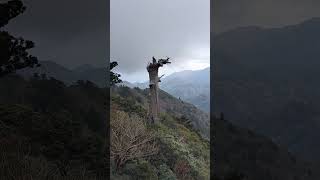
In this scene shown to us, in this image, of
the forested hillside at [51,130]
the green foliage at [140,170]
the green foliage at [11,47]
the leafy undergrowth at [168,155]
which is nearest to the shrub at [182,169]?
the leafy undergrowth at [168,155]

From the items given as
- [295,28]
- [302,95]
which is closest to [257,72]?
[302,95]

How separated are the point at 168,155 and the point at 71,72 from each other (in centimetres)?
988

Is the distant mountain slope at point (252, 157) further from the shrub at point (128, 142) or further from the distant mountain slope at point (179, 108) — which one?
the shrub at point (128, 142)

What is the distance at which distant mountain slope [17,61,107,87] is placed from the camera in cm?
2843

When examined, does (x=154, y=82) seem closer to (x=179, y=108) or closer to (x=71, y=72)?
(x=71, y=72)

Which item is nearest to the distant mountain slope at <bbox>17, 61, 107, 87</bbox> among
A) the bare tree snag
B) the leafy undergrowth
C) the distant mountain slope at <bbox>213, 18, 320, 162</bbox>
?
the leafy undergrowth

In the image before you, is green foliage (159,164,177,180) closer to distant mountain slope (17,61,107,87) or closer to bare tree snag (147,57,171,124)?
bare tree snag (147,57,171,124)

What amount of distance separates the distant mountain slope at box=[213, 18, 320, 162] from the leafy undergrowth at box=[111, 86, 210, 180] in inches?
474

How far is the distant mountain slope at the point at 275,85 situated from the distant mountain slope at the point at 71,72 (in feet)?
57.0

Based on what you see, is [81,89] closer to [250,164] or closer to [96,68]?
[96,68]

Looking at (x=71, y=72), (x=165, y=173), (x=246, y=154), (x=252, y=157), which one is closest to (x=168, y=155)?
(x=165, y=173)

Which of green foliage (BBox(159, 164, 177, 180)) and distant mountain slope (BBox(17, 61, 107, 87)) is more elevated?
distant mountain slope (BBox(17, 61, 107, 87))

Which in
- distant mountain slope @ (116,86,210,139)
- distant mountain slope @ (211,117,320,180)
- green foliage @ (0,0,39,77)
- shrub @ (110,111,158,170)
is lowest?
distant mountain slope @ (211,117,320,180)

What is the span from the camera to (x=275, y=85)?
56.0m
